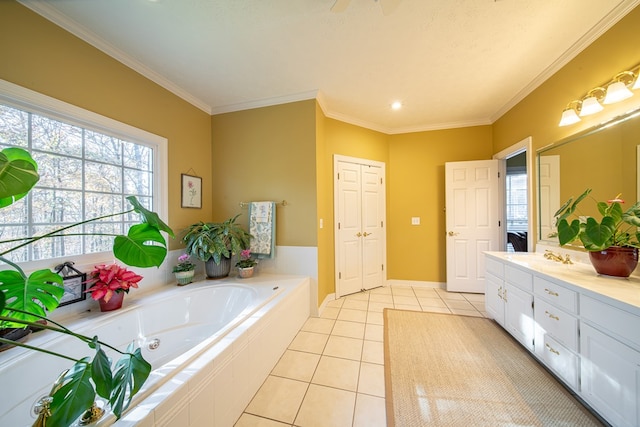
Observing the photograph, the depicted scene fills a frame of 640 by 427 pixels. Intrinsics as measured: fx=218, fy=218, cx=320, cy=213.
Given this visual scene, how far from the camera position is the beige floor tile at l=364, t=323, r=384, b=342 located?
81.2 inches

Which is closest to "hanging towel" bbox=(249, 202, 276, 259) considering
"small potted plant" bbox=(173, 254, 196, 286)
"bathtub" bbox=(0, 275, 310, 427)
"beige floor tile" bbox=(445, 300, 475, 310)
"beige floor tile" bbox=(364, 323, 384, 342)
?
"bathtub" bbox=(0, 275, 310, 427)

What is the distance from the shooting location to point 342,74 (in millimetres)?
2109

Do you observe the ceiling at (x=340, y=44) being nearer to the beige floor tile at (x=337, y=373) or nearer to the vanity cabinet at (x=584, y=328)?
the vanity cabinet at (x=584, y=328)

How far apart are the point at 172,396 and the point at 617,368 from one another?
212cm

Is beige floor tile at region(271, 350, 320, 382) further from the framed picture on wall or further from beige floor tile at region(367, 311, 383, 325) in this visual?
the framed picture on wall

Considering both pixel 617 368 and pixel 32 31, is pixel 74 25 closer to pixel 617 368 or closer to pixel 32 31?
pixel 32 31

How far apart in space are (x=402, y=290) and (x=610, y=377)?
2123 mm

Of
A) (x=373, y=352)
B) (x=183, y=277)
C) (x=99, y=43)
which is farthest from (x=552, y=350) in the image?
(x=99, y=43)

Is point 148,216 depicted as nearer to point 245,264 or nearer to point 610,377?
point 245,264

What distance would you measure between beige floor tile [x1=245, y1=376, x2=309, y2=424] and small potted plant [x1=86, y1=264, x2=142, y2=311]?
123 centimetres

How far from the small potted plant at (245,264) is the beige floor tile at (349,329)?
108 cm

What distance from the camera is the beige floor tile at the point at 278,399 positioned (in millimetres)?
1316

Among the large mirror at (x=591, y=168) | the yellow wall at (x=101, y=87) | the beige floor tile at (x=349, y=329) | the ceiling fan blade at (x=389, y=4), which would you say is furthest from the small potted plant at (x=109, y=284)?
the large mirror at (x=591, y=168)

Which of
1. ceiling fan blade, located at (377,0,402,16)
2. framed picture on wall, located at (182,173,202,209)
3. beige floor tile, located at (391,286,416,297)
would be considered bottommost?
beige floor tile, located at (391,286,416,297)
